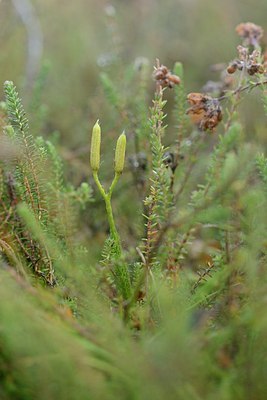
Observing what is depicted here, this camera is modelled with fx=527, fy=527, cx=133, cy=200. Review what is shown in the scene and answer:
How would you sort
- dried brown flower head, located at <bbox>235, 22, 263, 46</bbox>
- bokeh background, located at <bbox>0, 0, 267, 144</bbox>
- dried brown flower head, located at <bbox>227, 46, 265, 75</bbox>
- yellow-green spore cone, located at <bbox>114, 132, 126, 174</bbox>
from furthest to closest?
bokeh background, located at <bbox>0, 0, 267, 144</bbox> → dried brown flower head, located at <bbox>235, 22, 263, 46</bbox> → dried brown flower head, located at <bbox>227, 46, 265, 75</bbox> → yellow-green spore cone, located at <bbox>114, 132, 126, 174</bbox>

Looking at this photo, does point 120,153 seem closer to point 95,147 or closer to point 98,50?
point 95,147

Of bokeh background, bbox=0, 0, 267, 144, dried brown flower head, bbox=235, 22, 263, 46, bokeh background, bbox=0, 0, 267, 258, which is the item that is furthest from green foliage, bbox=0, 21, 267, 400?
bokeh background, bbox=0, 0, 267, 144

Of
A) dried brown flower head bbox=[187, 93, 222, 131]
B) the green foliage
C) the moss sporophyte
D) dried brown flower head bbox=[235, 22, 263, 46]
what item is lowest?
the green foliage

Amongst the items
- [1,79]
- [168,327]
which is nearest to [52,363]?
[168,327]

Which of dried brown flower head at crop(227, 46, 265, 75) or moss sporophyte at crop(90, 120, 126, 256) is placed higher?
dried brown flower head at crop(227, 46, 265, 75)

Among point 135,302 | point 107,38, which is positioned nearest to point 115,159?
point 135,302

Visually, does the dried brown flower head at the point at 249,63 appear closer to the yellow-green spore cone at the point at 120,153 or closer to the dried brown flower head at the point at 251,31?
the dried brown flower head at the point at 251,31

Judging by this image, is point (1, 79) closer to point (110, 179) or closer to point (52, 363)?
point (110, 179)

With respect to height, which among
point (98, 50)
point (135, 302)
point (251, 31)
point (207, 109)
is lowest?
point (135, 302)

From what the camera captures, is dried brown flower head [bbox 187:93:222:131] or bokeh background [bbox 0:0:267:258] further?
bokeh background [bbox 0:0:267:258]

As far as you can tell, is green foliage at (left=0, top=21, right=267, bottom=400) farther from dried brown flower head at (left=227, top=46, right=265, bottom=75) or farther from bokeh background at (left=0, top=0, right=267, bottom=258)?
bokeh background at (left=0, top=0, right=267, bottom=258)

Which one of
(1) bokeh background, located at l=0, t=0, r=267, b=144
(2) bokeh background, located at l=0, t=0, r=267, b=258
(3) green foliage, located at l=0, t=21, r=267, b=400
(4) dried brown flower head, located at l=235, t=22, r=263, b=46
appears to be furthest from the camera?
(1) bokeh background, located at l=0, t=0, r=267, b=144
